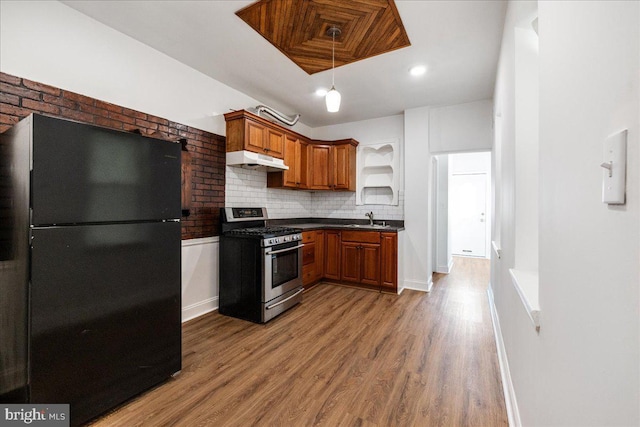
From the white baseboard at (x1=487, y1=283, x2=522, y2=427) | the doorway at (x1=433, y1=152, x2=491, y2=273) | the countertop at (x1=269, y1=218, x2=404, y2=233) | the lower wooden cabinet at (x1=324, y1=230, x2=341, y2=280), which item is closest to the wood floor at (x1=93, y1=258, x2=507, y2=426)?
the white baseboard at (x1=487, y1=283, x2=522, y2=427)

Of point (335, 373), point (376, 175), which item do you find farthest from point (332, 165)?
point (335, 373)

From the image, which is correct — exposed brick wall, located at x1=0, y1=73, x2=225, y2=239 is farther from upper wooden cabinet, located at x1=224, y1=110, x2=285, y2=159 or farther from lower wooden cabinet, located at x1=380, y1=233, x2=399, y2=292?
lower wooden cabinet, located at x1=380, y1=233, x2=399, y2=292

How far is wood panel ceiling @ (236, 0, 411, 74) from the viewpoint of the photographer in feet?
7.02

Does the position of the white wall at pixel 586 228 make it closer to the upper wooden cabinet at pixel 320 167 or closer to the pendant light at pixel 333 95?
the pendant light at pixel 333 95

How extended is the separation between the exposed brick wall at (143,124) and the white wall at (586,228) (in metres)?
3.02

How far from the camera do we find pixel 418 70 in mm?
3107

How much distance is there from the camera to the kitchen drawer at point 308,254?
4.08 meters

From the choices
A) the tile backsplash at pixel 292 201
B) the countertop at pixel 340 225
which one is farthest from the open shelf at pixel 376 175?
the countertop at pixel 340 225

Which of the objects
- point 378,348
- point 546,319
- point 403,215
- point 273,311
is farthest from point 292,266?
point 546,319

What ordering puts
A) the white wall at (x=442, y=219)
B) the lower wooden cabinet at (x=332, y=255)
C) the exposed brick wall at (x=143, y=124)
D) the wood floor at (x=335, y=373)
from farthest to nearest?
the white wall at (x=442, y=219) → the lower wooden cabinet at (x=332, y=255) → the exposed brick wall at (x=143, y=124) → the wood floor at (x=335, y=373)

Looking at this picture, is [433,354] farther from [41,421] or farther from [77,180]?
[77,180]

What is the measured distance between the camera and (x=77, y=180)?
156 cm

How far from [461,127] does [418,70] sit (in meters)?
1.44

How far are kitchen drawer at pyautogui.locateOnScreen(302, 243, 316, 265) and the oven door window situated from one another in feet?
1.66
